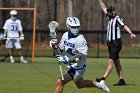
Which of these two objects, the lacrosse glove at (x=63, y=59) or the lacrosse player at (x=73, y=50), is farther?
the lacrosse player at (x=73, y=50)

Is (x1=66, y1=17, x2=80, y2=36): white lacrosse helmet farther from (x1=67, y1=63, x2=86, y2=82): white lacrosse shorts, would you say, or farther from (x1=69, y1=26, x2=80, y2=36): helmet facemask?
(x1=67, y1=63, x2=86, y2=82): white lacrosse shorts

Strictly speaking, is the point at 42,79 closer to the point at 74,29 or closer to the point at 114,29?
the point at 114,29

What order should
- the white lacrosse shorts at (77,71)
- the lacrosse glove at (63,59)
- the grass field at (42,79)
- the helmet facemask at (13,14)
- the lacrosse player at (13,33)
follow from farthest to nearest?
the lacrosse player at (13,33), the helmet facemask at (13,14), the grass field at (42,79), the white lacrosse shorts at (77,71), the lacrosse glove at (63,59)

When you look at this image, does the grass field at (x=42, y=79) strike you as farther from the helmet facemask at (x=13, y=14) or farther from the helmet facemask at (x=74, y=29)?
the helmet facemask at (x=13, y=14)

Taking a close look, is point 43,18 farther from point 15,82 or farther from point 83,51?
point 83,51

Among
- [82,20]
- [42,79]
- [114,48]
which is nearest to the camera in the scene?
[114,48]

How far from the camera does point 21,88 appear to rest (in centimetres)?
1348

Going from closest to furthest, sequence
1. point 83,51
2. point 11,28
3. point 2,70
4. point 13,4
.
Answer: point 83,51, point 2,70, point 11,28, point 13,4

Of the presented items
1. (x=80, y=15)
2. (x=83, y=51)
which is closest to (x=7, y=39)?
(x=83, y=51)

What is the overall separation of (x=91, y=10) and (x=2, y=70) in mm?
20123

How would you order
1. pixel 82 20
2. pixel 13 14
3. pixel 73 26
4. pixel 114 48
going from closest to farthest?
pixel 73 26
pixel 114 48
pixel 13 14
pixel 82 20

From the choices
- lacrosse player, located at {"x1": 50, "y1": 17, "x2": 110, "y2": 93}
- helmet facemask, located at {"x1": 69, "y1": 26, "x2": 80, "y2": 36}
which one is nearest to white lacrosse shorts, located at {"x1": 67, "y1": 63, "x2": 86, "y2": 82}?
lacrosse player, located at {"x1": 50, "y1": 17, "x2": 110, "y2": 93}

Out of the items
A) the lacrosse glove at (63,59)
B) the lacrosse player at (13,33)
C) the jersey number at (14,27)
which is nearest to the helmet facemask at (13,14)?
the lacrosse player at (13,33)

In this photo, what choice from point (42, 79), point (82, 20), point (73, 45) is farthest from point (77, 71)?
point (82, 20)
